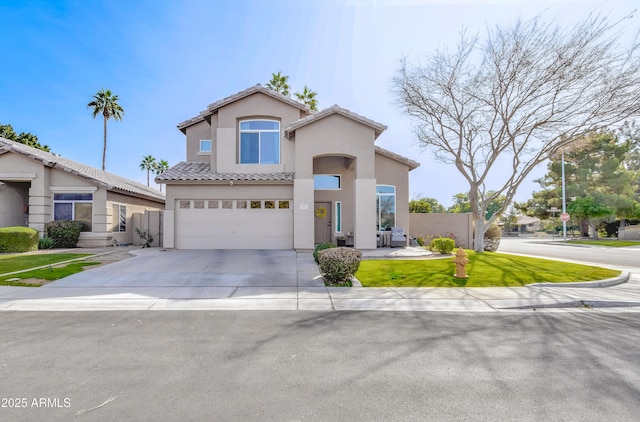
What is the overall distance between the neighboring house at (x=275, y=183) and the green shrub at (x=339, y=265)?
6883 mm

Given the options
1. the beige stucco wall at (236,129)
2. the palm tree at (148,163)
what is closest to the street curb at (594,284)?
the beige stucco wall at (236,129)

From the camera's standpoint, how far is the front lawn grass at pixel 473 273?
914 cm

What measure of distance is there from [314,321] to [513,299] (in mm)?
4920

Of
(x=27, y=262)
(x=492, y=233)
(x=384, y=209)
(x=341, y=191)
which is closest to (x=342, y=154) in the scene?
(x=341, y=191)

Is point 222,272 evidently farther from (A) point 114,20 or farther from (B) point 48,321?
(A) point 114,20

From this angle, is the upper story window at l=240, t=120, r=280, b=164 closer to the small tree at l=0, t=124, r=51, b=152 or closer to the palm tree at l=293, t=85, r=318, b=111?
the palm tree at l=293, t=85, r=318, b=111

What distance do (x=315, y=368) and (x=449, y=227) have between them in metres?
17.6

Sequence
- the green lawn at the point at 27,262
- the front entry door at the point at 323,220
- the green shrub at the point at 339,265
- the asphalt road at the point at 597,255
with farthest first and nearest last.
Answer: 1. the front entry door at the point at 323,220
2. the asphalt road at the point at 597,255
3. the green lawn at the point at 27,262
4. the green shrub at the point at 339,265

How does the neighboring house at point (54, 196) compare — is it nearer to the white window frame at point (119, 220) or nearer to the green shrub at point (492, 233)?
the white window frame at point (119, 220)

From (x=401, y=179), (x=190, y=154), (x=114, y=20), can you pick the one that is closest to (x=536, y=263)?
(x=401, y=179)

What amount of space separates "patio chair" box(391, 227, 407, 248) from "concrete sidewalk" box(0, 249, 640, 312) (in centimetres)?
846

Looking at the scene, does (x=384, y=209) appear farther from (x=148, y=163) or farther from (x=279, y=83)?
(x=148, y=163)

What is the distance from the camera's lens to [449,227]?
64.4ft

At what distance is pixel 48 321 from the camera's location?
567 cm
